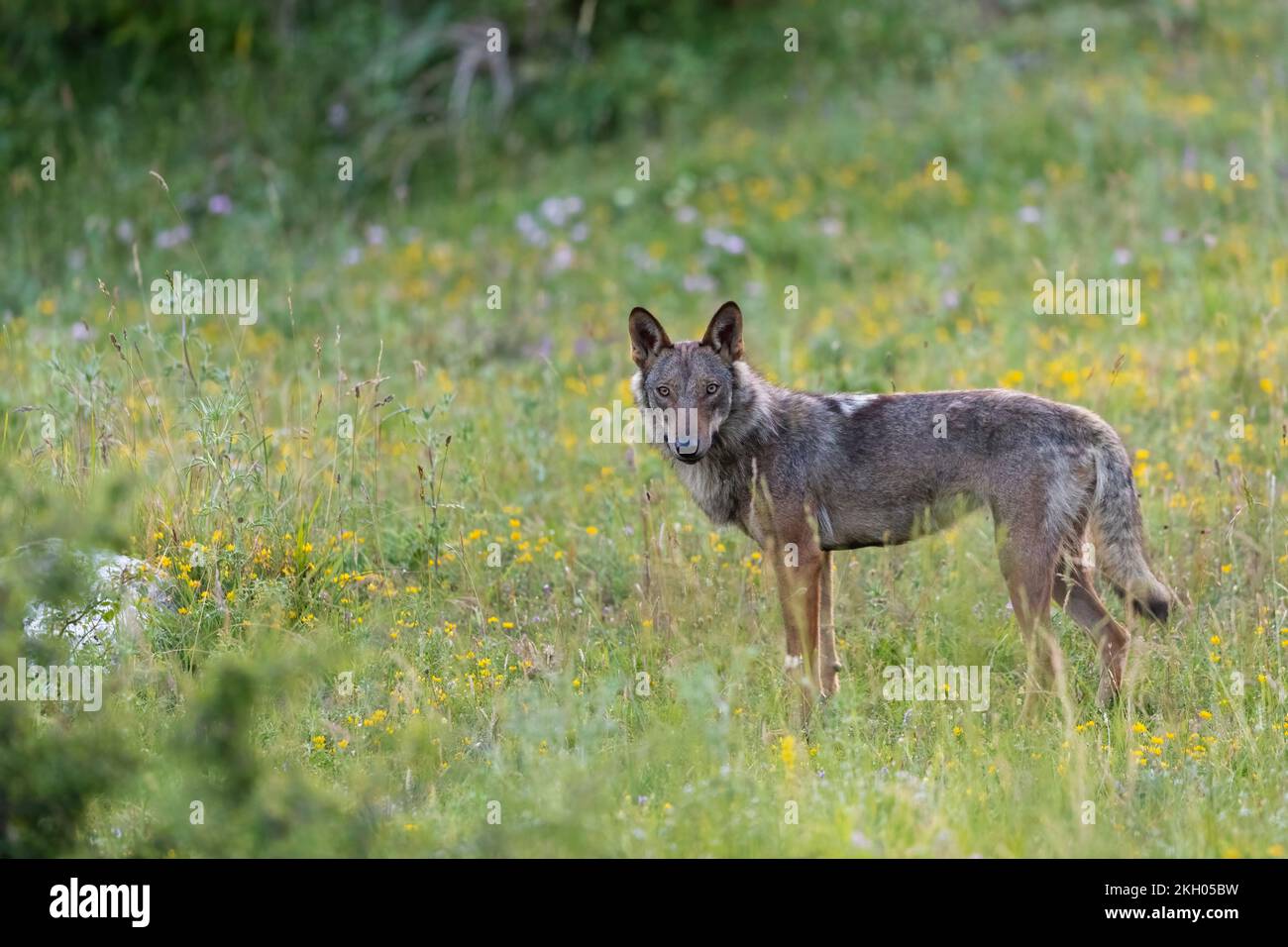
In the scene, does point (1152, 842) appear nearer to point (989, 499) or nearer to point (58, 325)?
point (989, 499)

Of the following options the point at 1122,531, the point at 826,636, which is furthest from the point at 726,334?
the point at 1122,531

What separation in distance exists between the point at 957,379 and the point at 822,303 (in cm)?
292

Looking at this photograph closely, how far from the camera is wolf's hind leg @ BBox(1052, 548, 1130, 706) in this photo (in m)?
6.03

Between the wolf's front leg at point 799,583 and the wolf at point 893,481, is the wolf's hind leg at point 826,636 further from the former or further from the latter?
the wolf's front leg at point 799,583

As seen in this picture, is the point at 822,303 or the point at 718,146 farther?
the point at 718,146

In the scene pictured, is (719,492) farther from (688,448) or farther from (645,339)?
(645,339)

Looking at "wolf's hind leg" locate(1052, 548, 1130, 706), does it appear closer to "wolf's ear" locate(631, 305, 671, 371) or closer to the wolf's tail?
the wolf's tail

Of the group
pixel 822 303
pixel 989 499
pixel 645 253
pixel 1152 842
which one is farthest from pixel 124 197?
pixel 1152 842

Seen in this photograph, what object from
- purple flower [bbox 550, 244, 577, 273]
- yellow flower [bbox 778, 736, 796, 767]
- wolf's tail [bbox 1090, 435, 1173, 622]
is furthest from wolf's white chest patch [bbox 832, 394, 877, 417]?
purple flower [bbox 550, 244, 577, 273]

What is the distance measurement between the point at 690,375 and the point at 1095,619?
208 cm

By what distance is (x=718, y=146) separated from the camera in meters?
13.7

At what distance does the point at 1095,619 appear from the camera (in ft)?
20.2

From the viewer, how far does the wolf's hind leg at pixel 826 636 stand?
252 inches

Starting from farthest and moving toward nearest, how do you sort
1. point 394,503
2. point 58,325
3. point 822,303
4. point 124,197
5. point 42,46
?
point 42,46, point 124,197, point 822,303, point 58,325, point 394,503
